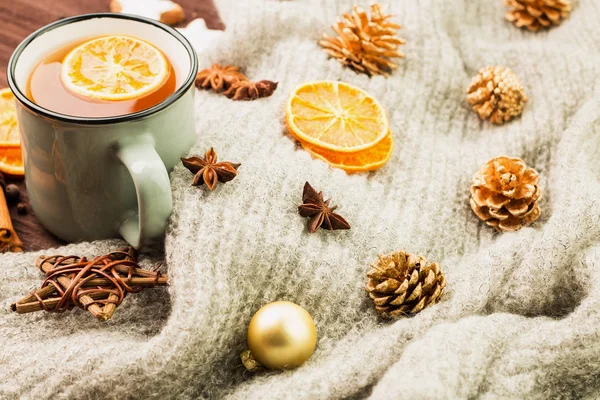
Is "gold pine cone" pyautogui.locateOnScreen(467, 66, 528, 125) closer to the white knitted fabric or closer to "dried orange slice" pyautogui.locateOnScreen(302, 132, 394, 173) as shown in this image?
the white knitted fabric

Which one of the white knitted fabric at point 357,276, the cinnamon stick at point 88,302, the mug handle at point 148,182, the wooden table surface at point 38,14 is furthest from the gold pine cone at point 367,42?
the cinnamon stick at point 88,302

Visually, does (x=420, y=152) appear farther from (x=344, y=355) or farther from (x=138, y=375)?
(x=138, y=375)

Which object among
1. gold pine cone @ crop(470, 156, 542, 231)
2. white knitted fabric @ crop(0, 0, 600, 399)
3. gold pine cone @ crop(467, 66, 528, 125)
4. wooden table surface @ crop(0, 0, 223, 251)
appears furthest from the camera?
wooden table surface @ crop(0, 0, 223, 251)

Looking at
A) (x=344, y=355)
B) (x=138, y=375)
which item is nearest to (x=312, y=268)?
(x=344, y=355)

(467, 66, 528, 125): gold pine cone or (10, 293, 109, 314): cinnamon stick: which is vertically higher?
(467, 66, 528, 125): gold pine cone

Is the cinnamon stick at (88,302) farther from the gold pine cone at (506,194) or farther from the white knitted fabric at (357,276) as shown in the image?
the gold pine cone at (506,194)

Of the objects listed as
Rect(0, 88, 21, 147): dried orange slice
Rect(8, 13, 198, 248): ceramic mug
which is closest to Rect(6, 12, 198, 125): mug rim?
Rect(8, 13, 198, 248): ceramic mug
